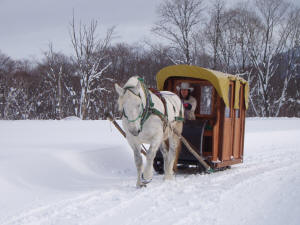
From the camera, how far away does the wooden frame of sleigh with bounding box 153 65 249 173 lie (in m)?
7.44

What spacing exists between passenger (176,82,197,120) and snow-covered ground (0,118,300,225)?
1417 mm

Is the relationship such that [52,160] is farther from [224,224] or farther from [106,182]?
[224,224]

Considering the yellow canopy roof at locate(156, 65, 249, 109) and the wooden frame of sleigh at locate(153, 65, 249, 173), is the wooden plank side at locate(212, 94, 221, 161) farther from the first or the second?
the yellow canopy roof at locate(156, 65, 249, 109)

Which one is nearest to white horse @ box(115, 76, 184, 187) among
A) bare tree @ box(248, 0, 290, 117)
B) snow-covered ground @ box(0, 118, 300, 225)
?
snow-covered ground @ box(0, 118, 300, 225)

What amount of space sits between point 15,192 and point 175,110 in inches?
127

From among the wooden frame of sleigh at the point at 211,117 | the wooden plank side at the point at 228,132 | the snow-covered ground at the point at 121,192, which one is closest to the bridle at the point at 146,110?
the wooden frame of sleigh at the point at 211,117

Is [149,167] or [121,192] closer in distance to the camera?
[121,192]

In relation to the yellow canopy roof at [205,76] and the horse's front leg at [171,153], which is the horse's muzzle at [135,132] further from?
Answer: the yellow canopy roof at [205,76]

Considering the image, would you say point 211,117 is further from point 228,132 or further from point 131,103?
point 131,103

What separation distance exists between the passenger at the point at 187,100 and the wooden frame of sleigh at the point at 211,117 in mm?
112

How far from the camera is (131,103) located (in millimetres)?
5332

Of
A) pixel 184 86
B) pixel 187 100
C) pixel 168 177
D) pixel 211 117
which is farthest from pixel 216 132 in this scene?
pixel 168 177

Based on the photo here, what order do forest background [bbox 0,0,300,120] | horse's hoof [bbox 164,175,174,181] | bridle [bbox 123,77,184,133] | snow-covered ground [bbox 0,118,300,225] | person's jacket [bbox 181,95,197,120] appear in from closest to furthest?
1. snow-covered ground [bbox 0,118,300,225]
2. bridle [bbox 123,77,184,133]
3. horse's hoof [bbox 164,175,174,181]
4. person's jacket [bbox 181,95,197,120]
5. forest background [bbox 0,0,300,120]

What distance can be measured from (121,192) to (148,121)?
1240mm
